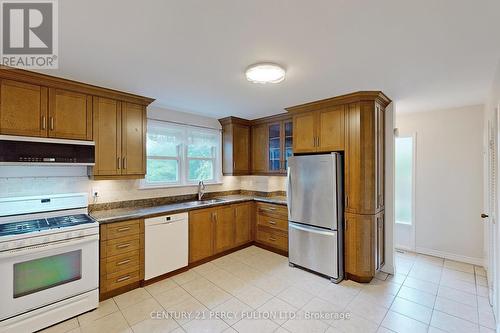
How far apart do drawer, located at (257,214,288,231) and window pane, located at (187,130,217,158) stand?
1.52 m

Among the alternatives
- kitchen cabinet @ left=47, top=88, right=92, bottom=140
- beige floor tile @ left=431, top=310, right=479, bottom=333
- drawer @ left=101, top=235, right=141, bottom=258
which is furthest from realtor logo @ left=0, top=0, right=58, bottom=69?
beige floor tile @ left=431, top=310, right=479, bottom=333

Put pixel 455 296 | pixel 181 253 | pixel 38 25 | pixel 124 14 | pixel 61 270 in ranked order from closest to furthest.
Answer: pixel 124 14, pixel 38 25, pixel 61 270, pixel 455 296, pixel 181 253

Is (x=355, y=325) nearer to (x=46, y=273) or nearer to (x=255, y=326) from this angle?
(x=255, y=326)

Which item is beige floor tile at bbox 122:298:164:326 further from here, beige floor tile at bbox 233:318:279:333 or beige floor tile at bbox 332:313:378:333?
beige floor tile at bbox 332:313:378:333

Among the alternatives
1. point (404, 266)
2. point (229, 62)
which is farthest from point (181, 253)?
point (404, 266)

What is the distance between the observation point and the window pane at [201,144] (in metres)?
4.11

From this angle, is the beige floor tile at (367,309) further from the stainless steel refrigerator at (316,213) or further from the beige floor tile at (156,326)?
the beige floor tile at (156,326)

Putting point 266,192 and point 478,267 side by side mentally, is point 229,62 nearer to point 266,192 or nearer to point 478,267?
point 266,192

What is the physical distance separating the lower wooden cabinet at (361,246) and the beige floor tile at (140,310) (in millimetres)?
2317

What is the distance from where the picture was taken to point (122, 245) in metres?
2.66

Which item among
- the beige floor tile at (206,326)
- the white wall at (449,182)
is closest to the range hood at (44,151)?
the beige floor tile at (206,326)

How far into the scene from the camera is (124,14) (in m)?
1.41

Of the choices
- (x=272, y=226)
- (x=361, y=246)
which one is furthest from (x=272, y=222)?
(x=361, y=246)

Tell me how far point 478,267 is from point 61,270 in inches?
207
